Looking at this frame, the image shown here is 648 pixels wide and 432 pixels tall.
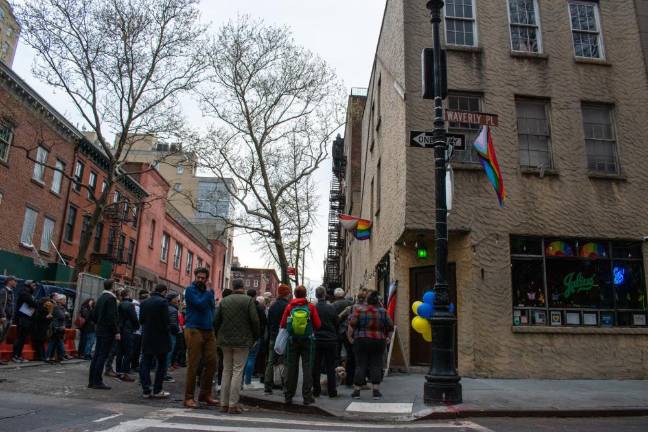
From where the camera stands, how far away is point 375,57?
66.0 ft

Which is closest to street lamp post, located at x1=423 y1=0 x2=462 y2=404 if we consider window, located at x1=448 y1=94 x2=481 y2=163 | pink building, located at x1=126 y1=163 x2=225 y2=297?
window, located at x1=448 y1=94 x2=481 y2=163

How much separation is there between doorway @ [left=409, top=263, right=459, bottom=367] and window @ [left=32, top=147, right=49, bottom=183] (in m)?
20.4

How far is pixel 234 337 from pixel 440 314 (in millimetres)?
3244

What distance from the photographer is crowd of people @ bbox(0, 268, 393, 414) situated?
7.59 meters

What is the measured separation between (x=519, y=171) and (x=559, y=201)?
1207 millimetres

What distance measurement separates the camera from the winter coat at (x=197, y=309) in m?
7.71

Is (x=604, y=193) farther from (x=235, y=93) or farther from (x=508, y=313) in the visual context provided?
(x=235, y=93)

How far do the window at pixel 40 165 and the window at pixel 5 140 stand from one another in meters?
2.00

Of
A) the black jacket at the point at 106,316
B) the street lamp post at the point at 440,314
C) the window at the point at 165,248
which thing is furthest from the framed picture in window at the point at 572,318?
the window at the point at 165,248

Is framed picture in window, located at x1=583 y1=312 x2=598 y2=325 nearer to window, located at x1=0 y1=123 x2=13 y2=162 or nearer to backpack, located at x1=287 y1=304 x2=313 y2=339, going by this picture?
backpack, located at x1=287 y1=304 x2=313 y2=339

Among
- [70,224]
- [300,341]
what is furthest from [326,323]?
[70,224]

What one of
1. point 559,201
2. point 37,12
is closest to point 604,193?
point 559,201

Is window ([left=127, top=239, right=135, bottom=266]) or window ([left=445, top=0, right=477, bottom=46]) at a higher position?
window ([left=445, top=0, right=477, bottom=46])

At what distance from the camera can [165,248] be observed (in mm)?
43312
